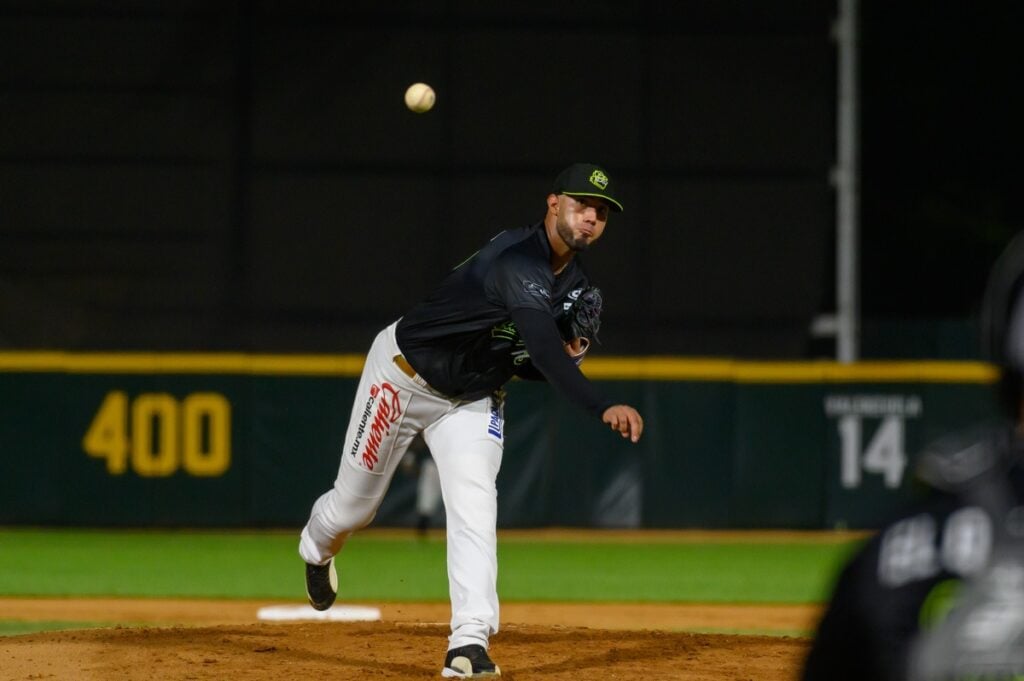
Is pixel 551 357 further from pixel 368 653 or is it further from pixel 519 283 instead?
pixel 368 653

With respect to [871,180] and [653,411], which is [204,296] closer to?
[653,411]

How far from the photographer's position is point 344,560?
35.6 ft

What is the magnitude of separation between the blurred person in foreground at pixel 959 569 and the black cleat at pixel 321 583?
4618mm

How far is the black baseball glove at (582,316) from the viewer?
17.4 feet

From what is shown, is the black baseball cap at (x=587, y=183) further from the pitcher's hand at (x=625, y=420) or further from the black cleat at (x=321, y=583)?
the black cleat at (x=321, y=583)

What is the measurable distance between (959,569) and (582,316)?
3886 mm

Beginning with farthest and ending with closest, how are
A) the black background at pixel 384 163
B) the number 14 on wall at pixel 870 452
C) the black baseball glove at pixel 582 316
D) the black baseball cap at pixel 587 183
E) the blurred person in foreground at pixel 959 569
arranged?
the black background at pixel 384 163, the number 14 on wall at pixel 870 452, the black baseball glove at pixel 582 316, the black baseball cap at pixel 587 183, the blurred person in foreground at pixel 959 569

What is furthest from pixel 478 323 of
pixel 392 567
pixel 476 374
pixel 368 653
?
pixel 392 567

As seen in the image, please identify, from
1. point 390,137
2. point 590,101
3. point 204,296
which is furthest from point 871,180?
point 204,296

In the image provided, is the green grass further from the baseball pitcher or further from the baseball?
the baseball pitcher

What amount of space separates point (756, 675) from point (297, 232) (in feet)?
27.2

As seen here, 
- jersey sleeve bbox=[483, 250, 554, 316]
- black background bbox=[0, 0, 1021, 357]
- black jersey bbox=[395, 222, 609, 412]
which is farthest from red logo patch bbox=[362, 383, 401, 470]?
black background bbox=[0, 0, 1021, 357]

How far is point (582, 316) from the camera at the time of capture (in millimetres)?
5332

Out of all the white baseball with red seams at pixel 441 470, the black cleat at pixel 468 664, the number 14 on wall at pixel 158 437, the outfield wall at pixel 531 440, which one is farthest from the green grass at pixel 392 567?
the black cleat at pixel 468 664
